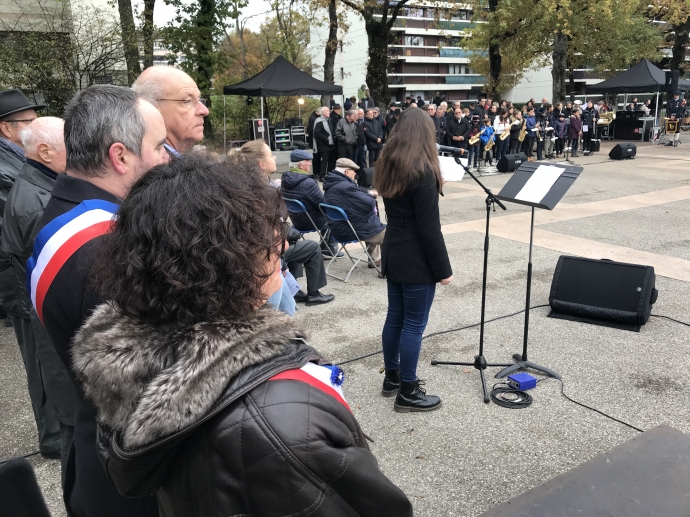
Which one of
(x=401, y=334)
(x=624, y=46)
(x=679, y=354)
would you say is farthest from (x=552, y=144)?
(x=624, y=46)

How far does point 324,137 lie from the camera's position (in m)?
13.5

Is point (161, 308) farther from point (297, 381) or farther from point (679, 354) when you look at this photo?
point (679, 354)

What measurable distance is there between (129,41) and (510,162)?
31.9ft

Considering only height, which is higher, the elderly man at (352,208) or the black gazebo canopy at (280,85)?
the black gazebo canopy at (280,85)

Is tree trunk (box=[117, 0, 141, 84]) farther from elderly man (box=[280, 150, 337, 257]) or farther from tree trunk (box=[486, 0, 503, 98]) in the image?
tree trunk (box=[486, 0, 503, 98])

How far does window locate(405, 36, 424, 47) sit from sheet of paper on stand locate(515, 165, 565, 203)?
7879 cm

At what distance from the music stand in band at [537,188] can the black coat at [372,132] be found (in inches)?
425

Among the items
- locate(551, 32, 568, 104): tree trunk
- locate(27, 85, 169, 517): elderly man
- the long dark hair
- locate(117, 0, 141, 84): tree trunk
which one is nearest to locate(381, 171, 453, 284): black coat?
the long dark hair

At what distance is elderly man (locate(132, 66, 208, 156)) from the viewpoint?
250cm

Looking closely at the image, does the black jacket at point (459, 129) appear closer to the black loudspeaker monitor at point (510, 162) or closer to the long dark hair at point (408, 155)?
the black loudspeaker monitor at point (510, 162)

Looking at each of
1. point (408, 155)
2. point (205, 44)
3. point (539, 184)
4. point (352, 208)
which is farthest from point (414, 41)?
point (408, 155)

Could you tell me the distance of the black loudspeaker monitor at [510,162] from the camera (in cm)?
1416

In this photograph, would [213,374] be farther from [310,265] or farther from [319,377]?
[310,265]

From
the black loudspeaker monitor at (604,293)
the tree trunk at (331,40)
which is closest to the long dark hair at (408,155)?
the black loudspeaker monitor at (604,293)
